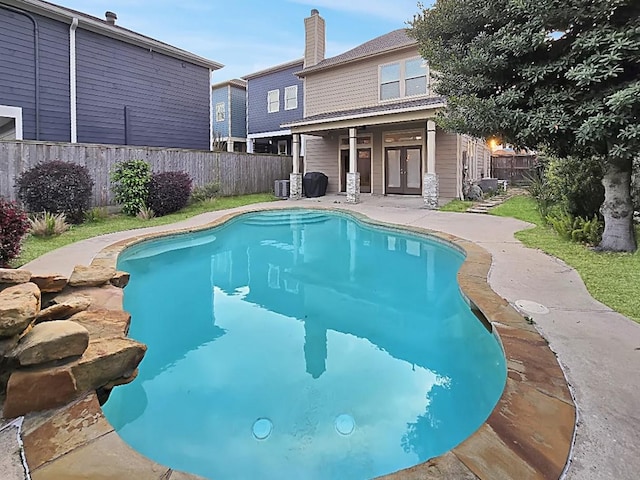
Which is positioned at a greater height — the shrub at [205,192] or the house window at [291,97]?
the house window at [291,97]

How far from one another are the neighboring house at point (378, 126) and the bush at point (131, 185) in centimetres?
669

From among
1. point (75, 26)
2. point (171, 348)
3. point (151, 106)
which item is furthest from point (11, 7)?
point (171, 348)

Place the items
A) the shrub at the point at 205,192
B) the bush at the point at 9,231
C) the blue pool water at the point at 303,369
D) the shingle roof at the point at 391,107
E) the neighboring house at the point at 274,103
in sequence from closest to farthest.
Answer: the blue pool water at the point at 303,369 → the bush at the point at 9,231 → the shingle roof at the point at 391,107 → the shrub at the point at 205,192 → the neighboring house at the point at 274,103

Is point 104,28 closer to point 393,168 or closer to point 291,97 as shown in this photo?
point 291,97

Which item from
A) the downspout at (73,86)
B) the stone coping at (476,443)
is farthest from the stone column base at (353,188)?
the stone coping at (476,443)

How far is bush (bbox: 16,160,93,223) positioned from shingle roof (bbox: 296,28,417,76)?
1148cm

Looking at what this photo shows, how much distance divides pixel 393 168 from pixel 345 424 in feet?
50.3

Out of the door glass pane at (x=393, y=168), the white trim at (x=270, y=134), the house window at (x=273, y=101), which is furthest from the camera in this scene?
the house window at (x=273, y=101)

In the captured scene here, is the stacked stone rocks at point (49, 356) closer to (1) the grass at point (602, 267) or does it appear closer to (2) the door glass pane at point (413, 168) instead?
(1) the grass at point (602, 267)

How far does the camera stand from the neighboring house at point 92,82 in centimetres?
1173

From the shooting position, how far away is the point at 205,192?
1451 centimetres

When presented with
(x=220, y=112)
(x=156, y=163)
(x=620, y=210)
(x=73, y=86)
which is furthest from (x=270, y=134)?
(x=620, y=210)

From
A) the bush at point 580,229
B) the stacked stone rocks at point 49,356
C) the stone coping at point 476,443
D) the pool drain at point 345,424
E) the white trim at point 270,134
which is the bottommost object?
the pool drain at point 345,424

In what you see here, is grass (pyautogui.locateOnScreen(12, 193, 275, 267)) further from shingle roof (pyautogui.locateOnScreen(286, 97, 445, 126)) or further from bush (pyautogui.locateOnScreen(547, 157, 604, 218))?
bush (pyautogui.locateOnScreen(547, 157, 604, 218))
